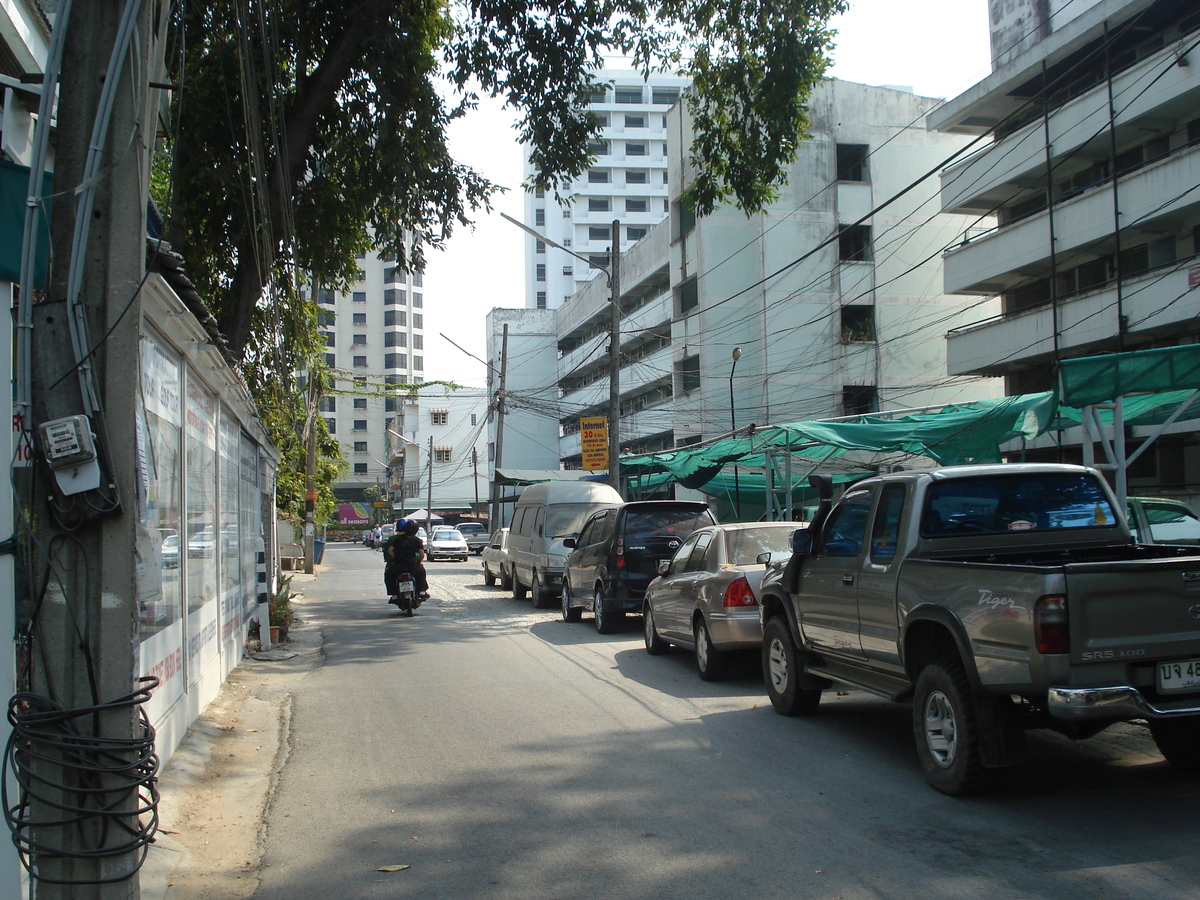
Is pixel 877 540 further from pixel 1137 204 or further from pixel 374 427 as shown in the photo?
pixel 374 427

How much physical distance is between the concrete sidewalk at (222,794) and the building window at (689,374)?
97.6 feet

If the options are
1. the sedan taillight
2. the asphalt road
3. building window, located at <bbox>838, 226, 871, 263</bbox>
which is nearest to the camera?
the asphalt road

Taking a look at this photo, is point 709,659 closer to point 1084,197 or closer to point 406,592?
point 406,592

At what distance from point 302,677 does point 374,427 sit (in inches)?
3674

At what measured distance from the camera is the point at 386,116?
1430cm

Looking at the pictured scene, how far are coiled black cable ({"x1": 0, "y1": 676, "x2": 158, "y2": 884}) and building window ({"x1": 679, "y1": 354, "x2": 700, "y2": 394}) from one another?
36.2m

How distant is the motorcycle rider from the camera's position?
17812 mm

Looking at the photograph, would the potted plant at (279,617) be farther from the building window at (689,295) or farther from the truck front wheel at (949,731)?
the building window at (689,295)

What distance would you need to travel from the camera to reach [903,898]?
4328 millimetres

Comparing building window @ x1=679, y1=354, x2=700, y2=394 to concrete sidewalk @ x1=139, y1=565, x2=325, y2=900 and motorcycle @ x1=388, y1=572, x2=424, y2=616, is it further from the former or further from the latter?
concrete sidewalk @ x1=139, y1=565, x2=325, y2=900

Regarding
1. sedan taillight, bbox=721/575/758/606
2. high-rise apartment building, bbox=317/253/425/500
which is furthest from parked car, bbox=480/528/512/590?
high-rise apartment building, bbox=317/253/425/500

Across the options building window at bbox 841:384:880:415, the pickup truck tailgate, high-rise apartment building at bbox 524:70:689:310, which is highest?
high-rise apartment building at bbox 524:70:689:310

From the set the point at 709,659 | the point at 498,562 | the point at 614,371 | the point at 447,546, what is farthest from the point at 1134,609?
the point at 447,546

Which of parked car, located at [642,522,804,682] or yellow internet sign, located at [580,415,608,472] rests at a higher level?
yellow internet sign, located at [580,415,608,472]
